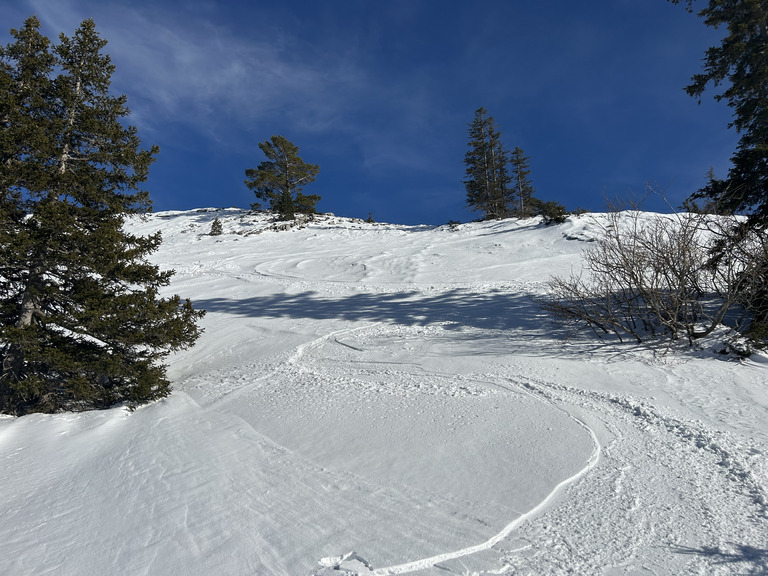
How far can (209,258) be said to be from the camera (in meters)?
20.4

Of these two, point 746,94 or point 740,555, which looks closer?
point 740,555

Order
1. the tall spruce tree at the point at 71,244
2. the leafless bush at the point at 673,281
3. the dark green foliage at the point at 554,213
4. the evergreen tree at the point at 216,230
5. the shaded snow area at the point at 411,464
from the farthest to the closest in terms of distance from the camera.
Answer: the evergreen tree at the point at 216,230 → the dark green foliage at the point at 554,213 → the leafless bush at the point at 673,281 → the tall spruce tree at the point at 71,244 → the shaded snow area at the point at 411,464

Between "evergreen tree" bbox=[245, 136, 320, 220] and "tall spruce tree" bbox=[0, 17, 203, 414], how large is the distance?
2812 centimetres

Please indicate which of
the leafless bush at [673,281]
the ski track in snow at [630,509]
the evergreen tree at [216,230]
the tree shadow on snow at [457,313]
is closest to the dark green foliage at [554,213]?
the tree shadow on snow at [457,313]

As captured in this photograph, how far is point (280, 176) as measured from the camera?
36.7 meters

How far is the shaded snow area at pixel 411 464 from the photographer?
8.46 feet

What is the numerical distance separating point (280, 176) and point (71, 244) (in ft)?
107

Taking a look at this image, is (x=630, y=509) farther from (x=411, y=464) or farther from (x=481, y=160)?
(x=481, y=160)

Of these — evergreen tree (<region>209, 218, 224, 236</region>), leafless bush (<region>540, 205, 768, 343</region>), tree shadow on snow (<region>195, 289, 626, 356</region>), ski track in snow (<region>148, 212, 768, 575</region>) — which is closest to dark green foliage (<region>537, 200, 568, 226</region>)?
tree shadow on snow (<region>195, 289, 626, 356</region>)

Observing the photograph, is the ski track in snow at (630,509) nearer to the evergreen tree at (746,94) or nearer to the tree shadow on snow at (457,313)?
the tree shadow on snow at (457,313)

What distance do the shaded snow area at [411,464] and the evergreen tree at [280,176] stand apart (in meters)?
28.5

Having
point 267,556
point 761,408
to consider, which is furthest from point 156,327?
point 761,408

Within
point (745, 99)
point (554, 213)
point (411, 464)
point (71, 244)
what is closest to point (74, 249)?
point (71, 244)

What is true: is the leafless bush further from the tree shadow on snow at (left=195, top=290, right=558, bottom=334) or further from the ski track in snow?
the ski track in snow
